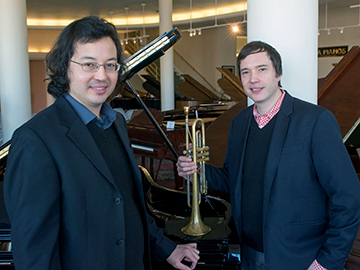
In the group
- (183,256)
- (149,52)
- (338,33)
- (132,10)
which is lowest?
(183,256)

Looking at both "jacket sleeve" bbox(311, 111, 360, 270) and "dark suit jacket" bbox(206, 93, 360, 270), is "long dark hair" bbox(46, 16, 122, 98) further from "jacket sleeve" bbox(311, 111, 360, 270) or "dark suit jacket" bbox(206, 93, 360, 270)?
"jacket sleeve" bbox(311, 111, 360, 270)

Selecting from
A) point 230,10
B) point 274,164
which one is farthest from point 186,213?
point 230,10

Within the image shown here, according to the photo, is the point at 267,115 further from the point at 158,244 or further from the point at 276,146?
the point at 158,244

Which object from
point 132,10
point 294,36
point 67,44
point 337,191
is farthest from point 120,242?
point 132,10

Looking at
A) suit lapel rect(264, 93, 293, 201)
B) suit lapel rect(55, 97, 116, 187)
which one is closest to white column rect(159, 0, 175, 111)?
suit lapel rect(264, 93, 293, 201)

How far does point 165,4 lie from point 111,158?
8.17 meters

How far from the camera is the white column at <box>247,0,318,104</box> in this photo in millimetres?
1941

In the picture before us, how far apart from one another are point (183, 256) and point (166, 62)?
7.80 m

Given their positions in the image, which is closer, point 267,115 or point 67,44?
point 67,44

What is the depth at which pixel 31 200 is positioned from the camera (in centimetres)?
108

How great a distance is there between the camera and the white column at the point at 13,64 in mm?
5145

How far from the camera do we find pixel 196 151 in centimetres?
179

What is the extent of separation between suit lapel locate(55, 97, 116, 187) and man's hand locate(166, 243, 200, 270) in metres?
0.59

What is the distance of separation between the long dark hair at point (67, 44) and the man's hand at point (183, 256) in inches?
35.4
